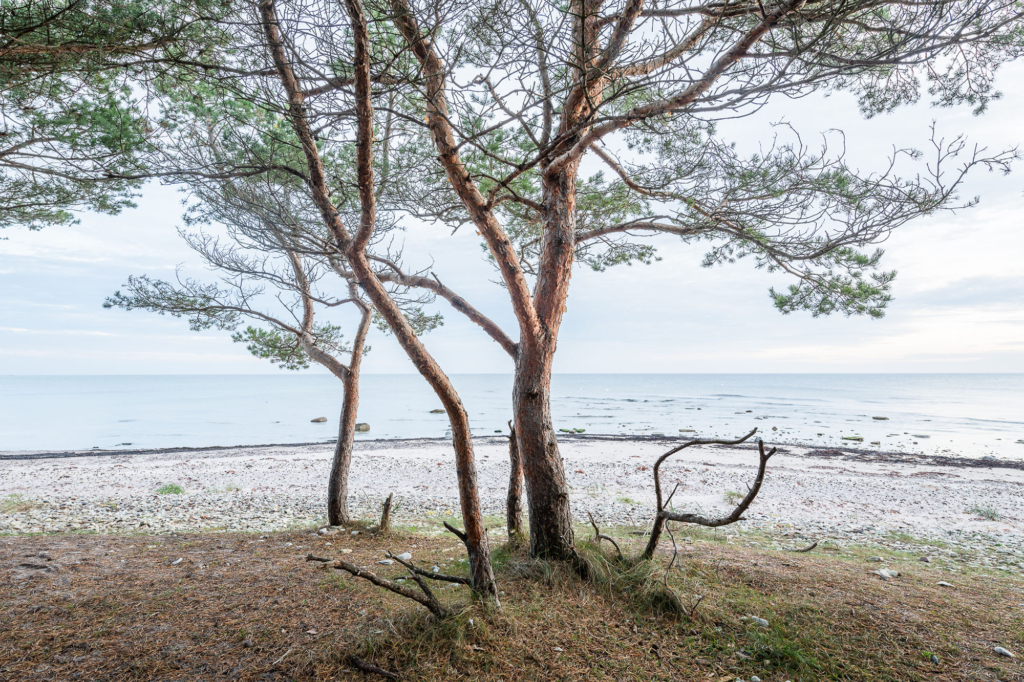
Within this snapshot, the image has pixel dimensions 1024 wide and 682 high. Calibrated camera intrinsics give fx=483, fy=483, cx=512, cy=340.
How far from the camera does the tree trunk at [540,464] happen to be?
4047 millimetres

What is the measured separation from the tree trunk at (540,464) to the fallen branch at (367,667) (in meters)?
1.73

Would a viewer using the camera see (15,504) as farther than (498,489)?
No

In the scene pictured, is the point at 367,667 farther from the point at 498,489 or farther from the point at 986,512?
the point at 986,512

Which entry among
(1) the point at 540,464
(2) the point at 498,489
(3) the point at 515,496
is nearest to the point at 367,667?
(1) the point at 540,464

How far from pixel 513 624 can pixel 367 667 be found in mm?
910

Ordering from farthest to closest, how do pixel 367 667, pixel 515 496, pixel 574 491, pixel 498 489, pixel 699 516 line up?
pixel 498 489 < pixel 574 491 < pixel 515 496 < pixel 699 516 < pixel 367 667

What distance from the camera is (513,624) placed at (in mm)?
3035

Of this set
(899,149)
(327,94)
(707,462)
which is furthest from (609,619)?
(707,462)

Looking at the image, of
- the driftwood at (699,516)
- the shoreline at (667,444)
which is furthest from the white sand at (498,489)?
the driftwood at (699,516)

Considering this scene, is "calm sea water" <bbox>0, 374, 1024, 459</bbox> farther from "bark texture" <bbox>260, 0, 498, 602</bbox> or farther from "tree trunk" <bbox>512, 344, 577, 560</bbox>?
"bark texture" <bbox>260, 0, 498, 602</bbox>

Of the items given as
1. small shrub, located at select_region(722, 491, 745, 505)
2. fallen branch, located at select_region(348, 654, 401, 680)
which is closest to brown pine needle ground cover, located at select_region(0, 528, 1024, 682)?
fallen branch, located at select_region(348, 654, 401, 680)

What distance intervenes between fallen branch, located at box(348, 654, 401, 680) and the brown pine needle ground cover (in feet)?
0.12

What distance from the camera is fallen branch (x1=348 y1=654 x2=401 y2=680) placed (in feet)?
8.26

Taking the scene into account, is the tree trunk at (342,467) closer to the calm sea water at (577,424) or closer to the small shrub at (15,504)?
the small shrub at (15,504)
